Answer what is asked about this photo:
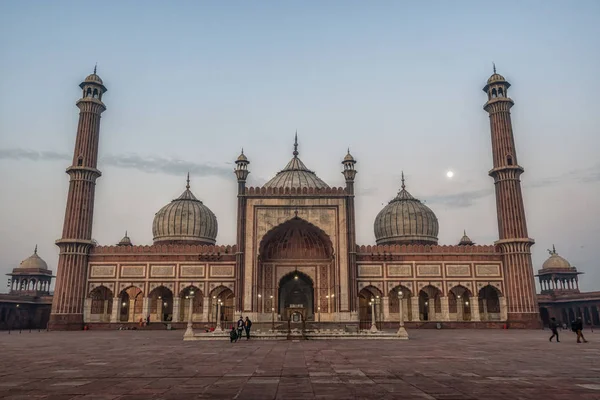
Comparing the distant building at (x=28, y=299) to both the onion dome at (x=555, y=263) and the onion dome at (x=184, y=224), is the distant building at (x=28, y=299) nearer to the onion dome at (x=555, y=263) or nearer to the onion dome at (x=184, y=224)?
the onion dome at (x=184, y=224)

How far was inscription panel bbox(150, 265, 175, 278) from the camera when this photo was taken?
44.4 metres

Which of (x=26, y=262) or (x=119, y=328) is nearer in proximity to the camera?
(x=119, y=328)

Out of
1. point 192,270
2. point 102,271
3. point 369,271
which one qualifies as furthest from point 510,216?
point 102,271

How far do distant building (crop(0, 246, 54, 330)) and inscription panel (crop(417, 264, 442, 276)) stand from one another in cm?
3974

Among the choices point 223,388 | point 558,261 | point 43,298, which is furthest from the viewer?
point 558,261

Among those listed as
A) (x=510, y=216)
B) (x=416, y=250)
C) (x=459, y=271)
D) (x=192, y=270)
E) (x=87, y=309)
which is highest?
(x=510, y=216)

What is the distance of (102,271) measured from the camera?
44062 mm

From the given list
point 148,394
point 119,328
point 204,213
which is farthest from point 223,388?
point 204,213

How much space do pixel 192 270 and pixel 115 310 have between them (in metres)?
7.69

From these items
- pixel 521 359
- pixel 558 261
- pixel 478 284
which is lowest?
pixel 521 359

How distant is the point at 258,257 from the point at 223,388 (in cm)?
3311

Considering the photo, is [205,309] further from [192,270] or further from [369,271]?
[369,271]

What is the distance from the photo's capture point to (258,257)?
4266 centimetres

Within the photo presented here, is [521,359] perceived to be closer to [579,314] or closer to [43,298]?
[579,314]
